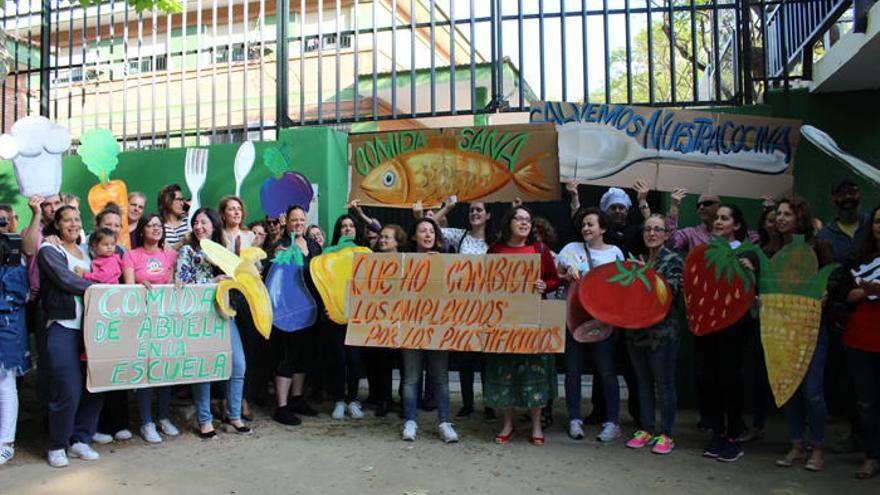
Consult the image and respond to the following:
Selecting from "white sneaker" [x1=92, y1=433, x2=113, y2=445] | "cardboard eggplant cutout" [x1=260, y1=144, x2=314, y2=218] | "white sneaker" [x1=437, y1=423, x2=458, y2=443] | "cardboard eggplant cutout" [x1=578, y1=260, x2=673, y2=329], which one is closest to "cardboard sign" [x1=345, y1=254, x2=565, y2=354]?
"cardboard eggplant cutout" [x1=578, y1=260, x2=673, y2=329]

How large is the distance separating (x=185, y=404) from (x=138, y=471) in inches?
57.9

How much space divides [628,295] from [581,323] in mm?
418

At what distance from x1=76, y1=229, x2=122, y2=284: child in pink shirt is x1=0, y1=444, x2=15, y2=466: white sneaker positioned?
1.17 metres

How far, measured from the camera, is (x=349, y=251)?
588 centimetres

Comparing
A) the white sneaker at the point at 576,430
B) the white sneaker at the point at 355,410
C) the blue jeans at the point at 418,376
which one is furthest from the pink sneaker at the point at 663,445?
the white sneaker at the point at 355,410

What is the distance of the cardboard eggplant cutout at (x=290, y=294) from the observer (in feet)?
18.8

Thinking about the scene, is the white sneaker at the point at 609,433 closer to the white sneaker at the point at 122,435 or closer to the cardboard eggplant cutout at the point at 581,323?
the cardboard eggplant cutout at the point at 581,323

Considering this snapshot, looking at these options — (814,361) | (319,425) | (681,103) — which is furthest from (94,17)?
(814,361)

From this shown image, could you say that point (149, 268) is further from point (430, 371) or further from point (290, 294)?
point (430, 371)

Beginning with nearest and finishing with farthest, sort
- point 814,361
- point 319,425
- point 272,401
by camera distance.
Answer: point 814,361, point 319,425, point 272,401

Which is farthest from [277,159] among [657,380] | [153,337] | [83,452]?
[657,380]

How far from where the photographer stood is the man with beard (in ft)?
15.3

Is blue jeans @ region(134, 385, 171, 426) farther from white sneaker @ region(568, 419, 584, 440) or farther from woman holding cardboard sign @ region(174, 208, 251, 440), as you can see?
white sneaker @ region(568, 419, 584, 440)

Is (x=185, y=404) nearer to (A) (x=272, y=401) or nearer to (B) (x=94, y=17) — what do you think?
(A) (x=272, y=401)
